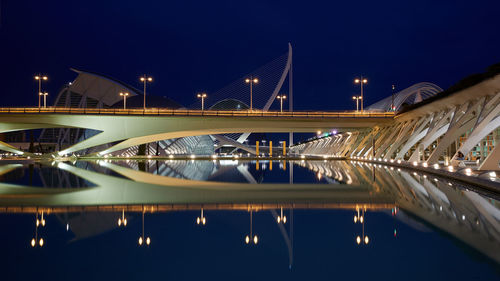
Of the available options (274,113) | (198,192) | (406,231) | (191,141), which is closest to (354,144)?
(274,113)

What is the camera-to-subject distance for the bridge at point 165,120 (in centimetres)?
3788

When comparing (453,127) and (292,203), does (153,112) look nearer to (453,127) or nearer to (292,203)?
(453,127)

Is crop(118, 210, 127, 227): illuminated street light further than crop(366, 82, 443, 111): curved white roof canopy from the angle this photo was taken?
No

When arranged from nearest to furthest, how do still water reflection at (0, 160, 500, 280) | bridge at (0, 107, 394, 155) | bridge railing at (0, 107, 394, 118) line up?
1. still water reflection at (0, 160, 500, 280)
2. bridge railing at (0, 107, 394, 118)
3. bridge at (0, 107, 394, 155)

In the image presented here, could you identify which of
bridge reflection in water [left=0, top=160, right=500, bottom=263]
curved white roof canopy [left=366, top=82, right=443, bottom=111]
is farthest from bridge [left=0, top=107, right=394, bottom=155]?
bridge reflection in water [left=0, top=160, right=500, bottom=263]

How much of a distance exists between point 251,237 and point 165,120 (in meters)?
33.5

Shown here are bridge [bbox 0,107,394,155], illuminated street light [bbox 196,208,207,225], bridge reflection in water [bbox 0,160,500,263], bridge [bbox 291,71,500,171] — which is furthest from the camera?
bridge [bbox 0,107,394,155]

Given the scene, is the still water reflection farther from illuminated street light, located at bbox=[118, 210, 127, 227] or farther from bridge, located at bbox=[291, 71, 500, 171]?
bridge, located at bbox=[291, 71, 500, 171]

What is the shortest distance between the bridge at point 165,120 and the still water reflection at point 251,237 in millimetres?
27627

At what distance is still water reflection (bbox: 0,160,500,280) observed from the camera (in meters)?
4.77

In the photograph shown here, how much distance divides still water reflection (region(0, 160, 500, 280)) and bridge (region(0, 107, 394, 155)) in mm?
27627

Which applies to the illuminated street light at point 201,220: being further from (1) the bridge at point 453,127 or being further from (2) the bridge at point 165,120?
(2) the bridge at point 165,120

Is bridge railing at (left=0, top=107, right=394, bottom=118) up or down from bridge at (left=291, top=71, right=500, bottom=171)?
up

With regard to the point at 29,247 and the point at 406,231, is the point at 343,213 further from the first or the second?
the point at 29,247
